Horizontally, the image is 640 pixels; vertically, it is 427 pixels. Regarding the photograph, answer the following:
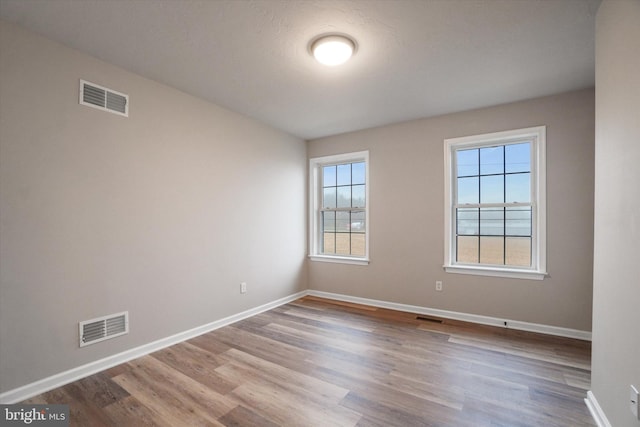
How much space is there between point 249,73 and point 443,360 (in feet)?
10.4

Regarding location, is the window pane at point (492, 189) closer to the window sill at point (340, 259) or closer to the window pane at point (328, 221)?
the window sill at point (340, 259)

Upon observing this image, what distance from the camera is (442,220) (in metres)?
3.69

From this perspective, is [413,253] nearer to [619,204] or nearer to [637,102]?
[619,204]

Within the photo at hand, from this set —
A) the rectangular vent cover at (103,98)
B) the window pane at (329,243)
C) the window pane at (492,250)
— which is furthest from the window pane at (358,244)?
the rectangular vent cover at (103,98)

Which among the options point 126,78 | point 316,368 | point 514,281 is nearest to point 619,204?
point 514,281

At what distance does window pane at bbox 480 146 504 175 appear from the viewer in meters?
3.48

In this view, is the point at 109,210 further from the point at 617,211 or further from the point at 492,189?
the point at 492,189

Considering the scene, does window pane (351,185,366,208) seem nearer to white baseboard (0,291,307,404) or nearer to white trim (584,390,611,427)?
white baseboard (0,291,307,404)

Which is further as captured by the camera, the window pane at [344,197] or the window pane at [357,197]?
the window pane at [344,197]

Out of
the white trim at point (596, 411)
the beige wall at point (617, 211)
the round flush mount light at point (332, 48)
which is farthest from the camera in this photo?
the round flush mount light at point (332, 48)

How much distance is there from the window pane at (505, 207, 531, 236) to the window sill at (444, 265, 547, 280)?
0.45 m

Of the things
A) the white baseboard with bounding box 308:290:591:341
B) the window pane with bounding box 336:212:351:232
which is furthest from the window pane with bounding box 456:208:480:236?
the window pane with bounding box 336:212:351:232

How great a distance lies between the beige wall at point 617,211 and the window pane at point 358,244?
2.80 m

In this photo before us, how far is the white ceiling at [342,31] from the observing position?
1.83 metres
